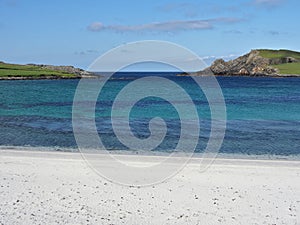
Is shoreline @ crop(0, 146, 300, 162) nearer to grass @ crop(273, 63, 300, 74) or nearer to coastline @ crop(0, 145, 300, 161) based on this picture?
coastline @ crop(0, 145, 300, 161)

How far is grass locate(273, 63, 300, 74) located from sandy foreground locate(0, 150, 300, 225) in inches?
6441

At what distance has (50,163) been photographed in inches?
571

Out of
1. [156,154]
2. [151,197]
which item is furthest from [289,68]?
[151,197]

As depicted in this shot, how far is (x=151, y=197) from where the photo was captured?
412 inches

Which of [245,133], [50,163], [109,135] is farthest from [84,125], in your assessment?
[50,163]

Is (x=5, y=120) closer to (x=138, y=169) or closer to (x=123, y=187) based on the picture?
(x=138, y=169)

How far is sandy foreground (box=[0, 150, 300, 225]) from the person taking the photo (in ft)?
29.6

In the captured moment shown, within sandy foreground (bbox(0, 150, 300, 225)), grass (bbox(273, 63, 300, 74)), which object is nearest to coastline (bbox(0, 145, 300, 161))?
sandy foreground (bbox(0, 150, 300, 225))

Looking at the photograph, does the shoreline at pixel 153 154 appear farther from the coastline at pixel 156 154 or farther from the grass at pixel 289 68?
the grass at pixel 289 68

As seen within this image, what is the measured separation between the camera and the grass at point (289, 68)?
168125 millimetres

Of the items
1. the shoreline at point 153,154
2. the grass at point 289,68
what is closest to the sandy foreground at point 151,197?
the shoreline at point 153,154

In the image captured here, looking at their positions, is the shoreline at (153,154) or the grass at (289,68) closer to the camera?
the shoreline at (153,154)

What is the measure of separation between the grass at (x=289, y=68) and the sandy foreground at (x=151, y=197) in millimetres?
163608

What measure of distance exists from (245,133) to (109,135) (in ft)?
27.6
